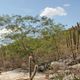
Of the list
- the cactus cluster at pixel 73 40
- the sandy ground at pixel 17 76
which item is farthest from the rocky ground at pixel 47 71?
the cactus cluster at pixel 73 40

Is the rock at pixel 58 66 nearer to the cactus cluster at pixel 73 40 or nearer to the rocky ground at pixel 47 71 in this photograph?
the rocky ground at pixel 47 71

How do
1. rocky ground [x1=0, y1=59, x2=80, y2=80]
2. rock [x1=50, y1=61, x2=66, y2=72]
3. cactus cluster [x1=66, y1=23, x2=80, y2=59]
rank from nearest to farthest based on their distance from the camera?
1. rocky ground [x1=0, y1=59, x2=80, y2=80]
2. rock [x1=50, y1=61, x2=66, y2=72]
3. cactus cluster [x1=66, y1=23, x2=80, y2=59]

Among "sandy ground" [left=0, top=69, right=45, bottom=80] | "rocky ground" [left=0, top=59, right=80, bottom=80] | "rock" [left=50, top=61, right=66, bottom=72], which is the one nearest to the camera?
"rocky ground" [left=0, top=59, right=80, bottom=80]

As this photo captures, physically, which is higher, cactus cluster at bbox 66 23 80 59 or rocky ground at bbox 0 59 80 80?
cactus cluster at bbox 66 23 80 59

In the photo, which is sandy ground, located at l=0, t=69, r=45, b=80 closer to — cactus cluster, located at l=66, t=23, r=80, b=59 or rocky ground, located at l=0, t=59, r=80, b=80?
rocky ground, located at l=0, t=59, r=80, b=80

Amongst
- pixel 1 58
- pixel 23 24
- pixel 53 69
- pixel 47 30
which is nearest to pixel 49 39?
pixel 47 30

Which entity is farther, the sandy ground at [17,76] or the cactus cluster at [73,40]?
the cactus cluster at [73,40]

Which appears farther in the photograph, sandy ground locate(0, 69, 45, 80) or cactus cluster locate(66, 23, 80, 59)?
cactus cluster locate(66, 23, 80, 59)

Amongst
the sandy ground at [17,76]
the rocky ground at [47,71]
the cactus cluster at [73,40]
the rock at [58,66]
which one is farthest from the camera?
the cactus cluster at [73,40]

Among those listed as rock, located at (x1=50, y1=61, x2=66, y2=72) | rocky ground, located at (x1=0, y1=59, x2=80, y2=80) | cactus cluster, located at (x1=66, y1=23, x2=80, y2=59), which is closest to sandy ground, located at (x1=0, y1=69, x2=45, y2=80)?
rocky ground, located at (x1=0, y1=59, x2=80, y2=80)

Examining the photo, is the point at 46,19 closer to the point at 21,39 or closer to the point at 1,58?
the point at 21,39

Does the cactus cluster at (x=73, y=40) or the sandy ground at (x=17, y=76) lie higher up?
the cactus cluster at (x=73, y=40)

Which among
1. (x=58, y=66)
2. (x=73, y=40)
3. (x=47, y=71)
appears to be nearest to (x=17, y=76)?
(x=47, y=71)

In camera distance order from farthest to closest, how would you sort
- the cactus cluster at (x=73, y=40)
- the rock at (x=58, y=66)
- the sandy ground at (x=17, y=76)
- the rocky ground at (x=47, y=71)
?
the cactus cluster at (x=73, y=40) < the rock at (x=58, y=66) < the sandy ground at (x=17, y=76) < the rocky ground at (x=47, y=71)
